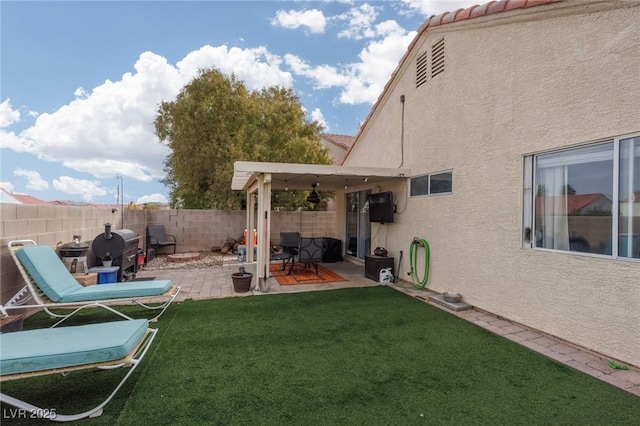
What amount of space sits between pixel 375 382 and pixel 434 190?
462cm

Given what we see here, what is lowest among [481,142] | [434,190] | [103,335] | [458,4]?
[103,335]

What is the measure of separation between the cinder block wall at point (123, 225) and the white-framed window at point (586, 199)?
7591mm

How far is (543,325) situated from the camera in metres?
4.44

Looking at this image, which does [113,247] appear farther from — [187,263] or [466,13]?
[466,13]

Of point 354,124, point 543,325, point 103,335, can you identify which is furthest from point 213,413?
point 354,124

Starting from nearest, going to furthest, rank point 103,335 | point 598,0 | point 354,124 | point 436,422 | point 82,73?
point 436,422, point 103,335, point 598,0, point 82,73, point 354,124

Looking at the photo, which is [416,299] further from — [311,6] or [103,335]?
[311,6]

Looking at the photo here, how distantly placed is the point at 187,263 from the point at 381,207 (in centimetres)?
667


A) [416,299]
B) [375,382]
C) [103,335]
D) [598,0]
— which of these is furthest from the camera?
[416,299]

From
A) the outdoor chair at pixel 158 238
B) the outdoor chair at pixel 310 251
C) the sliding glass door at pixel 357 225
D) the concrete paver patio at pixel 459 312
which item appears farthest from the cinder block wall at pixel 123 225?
the outdoor chair at pixel 310 251

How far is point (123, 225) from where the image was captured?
934cm

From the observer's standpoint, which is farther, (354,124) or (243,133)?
(354,124)

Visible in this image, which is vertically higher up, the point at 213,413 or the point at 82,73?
the point at 82,73

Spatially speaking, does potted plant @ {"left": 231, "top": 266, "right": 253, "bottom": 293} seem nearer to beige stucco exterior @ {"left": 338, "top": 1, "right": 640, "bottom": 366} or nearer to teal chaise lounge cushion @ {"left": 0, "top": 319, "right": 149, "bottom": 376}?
teal chaise lounge cushion @ {"left": 0, "top": 319, "right": 149, "bottom": 376}
